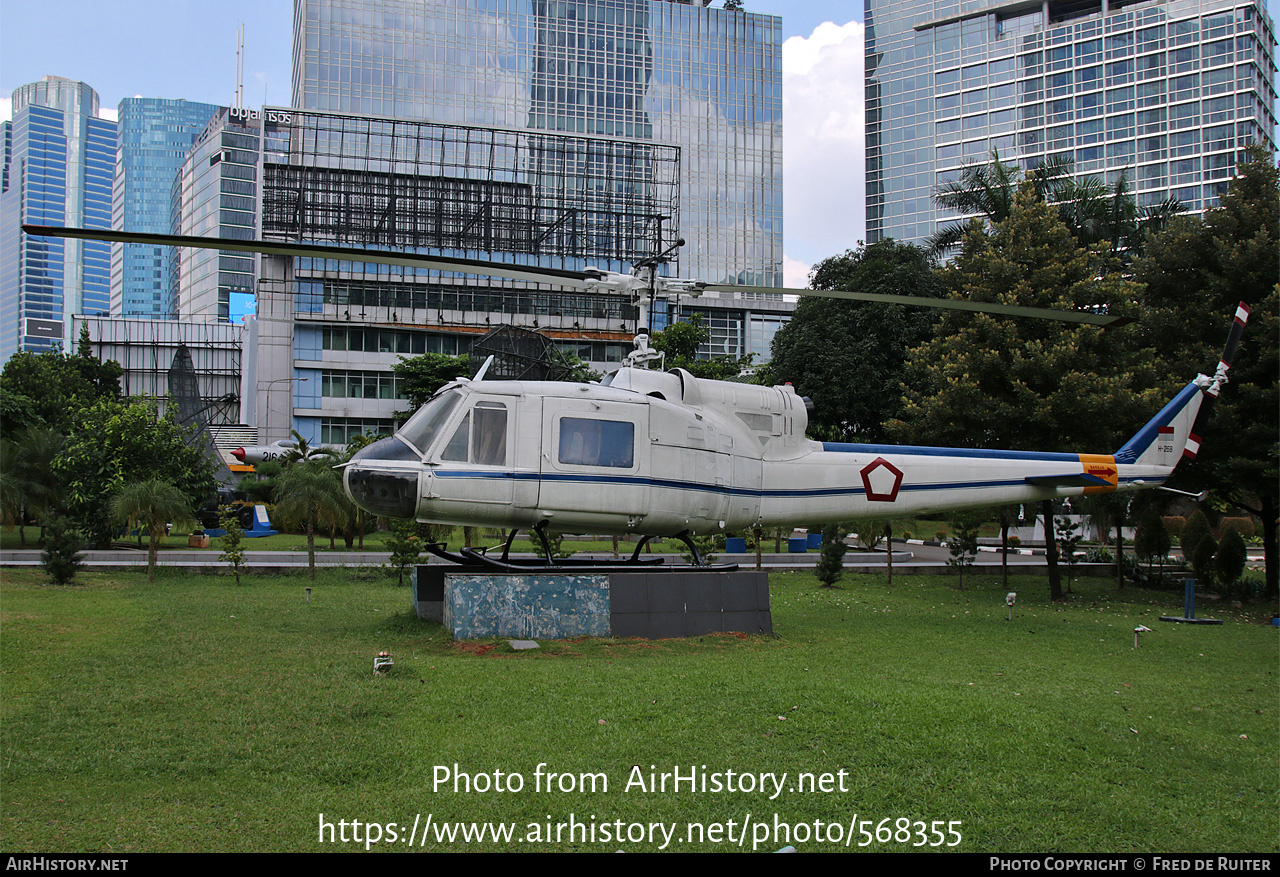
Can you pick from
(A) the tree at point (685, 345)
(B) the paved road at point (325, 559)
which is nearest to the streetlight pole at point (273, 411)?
(A) the tree at point (685, 345)

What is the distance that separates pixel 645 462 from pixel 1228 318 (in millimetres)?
17553

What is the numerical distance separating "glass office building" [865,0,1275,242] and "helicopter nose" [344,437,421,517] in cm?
9606

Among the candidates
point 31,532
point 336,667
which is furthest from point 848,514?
point 31,532

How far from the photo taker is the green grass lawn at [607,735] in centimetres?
552

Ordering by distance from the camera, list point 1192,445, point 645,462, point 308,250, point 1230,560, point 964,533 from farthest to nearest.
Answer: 1. point 964,533
2. point 1230,560
3. point 1192,445
4. point 645,462
5. point 308,250

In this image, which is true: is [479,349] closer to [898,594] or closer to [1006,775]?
[898,594]

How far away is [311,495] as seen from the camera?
2231 centimetres

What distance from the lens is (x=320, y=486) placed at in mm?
22500

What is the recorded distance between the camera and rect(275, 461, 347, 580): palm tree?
22.3 meters

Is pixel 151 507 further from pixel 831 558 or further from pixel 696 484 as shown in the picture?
pixel 831 558

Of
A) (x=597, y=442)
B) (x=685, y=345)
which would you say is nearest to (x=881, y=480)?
(x=597, y=442)

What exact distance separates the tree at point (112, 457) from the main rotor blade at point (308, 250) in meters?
14.8

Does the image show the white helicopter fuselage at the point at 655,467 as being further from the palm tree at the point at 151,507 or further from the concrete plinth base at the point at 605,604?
the palm tree at the point at 151,507

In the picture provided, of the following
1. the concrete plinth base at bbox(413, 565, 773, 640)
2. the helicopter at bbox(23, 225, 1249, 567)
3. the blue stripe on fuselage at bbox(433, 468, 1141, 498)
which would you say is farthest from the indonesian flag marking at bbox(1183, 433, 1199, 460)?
the concrete plinth base at bbox(413, 565, 773, 640)
